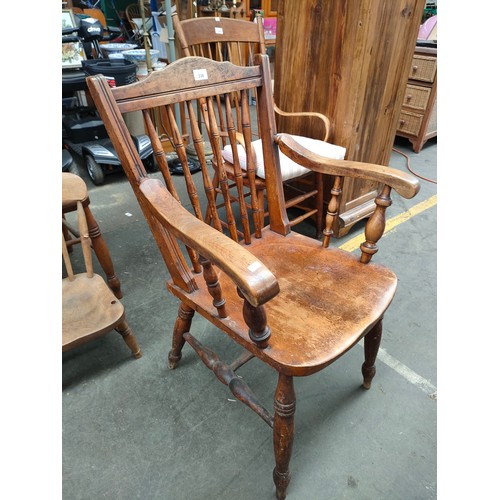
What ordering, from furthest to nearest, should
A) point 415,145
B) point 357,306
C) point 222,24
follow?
point 415,145 → point 222,24 → point 357,306

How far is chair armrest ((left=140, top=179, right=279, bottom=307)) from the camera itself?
0.65 metres

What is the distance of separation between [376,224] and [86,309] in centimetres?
111

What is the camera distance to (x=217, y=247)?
72 centimetres

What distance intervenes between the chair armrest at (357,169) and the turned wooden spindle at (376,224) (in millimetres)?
38

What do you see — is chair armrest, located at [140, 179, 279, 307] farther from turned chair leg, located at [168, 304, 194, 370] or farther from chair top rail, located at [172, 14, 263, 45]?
chair top rail, located at [172, 14, 263, 45]

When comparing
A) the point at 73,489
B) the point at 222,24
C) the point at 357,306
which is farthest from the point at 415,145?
the point at 73,489

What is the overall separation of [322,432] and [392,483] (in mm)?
251

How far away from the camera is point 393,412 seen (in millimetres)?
1312

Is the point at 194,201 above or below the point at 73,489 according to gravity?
above

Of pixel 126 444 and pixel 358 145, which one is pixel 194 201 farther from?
pixel 358 145

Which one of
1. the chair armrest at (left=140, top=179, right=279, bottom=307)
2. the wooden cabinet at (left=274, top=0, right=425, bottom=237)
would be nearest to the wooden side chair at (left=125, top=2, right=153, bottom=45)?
the wooden cabinet at (left=274, top=0, right=425, bottom=237)

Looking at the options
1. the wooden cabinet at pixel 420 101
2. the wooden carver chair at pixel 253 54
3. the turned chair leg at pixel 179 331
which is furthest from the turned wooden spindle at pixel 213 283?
the wooden cabinet at pixel 420 101

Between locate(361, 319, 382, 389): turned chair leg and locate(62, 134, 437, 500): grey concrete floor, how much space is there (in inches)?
Result: 2.6

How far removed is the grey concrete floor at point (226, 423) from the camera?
1.11 m
